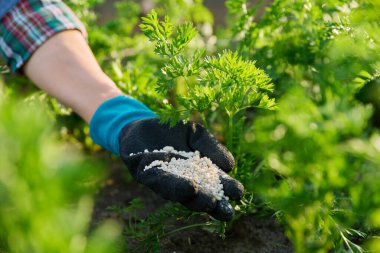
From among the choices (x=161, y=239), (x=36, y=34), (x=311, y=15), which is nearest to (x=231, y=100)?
(x=161, y=239)

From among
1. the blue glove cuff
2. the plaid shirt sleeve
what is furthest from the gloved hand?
the plaid shirt sleeve

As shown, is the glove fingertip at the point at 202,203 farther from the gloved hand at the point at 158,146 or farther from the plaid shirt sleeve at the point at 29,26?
the plaid shirt sleeve at the point at 29,26

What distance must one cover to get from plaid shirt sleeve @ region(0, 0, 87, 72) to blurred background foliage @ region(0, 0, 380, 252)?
184mm

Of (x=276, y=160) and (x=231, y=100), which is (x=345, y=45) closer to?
(x=276, y=160)

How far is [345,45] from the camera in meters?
1.17

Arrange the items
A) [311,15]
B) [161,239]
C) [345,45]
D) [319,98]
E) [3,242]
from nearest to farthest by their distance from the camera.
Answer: [3,242] < [345,45] < [161,239] < [311,15] < [319,98]

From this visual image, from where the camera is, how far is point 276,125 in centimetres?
167

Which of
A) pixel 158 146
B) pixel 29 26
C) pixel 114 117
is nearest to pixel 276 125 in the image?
pixel 158 146

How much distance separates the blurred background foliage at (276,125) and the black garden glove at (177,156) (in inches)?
3.3

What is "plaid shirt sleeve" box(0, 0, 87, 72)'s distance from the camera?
8.05 feet

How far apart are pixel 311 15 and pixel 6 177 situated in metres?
1.75

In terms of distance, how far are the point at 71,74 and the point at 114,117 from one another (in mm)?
384

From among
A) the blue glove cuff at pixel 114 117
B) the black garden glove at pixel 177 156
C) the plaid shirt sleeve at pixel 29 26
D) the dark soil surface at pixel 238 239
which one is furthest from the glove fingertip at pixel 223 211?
the plaid shirt sleeve at pixel 29 26

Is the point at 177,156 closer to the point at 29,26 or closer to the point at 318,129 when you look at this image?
the point at 318,129
